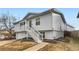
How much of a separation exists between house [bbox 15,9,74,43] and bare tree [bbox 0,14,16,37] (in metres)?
0.06

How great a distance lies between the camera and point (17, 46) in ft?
7.41

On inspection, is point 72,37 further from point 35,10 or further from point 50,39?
point 35,10

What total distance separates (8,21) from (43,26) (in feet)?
1.44

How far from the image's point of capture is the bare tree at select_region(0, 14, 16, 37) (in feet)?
7.38

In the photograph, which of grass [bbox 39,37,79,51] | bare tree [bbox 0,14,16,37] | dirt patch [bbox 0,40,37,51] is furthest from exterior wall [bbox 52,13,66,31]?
bare tree [bbox 0,14,16,37]

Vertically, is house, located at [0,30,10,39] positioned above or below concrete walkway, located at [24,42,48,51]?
above

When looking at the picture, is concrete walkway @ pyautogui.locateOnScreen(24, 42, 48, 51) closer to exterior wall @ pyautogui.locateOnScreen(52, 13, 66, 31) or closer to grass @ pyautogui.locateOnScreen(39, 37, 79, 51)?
grass @ pyautogui.locateOnScreen(39, 37, 79, 51)

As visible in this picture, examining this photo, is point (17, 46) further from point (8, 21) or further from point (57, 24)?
point (57, 24)

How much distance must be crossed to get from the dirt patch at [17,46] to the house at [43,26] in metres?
0.07

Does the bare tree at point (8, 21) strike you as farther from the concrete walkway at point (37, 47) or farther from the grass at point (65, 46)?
the grass at point (65, 46)

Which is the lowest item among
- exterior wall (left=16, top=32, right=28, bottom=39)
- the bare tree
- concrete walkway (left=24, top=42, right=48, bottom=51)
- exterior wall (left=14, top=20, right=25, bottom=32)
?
concrete walkway (left=24, top=42, right=48, bottom=51)

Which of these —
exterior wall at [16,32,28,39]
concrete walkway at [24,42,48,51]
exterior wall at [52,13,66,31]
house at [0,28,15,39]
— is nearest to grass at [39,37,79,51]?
concrete walkway at [24,42,48,51]
